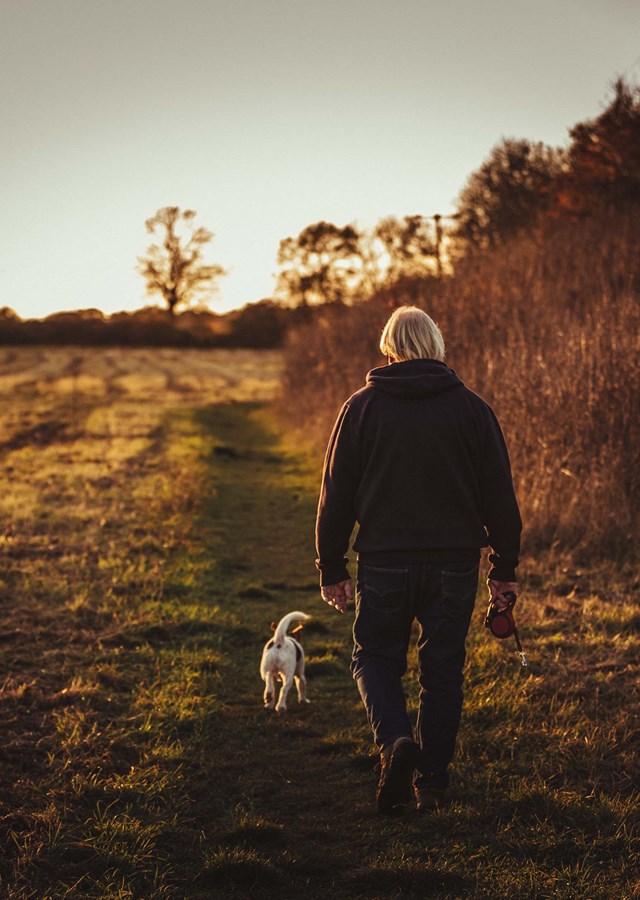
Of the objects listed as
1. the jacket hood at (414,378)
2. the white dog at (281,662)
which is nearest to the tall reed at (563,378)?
the white dog at (281,662)

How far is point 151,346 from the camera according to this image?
62.4m

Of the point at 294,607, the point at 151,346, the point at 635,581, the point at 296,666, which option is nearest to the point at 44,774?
the point at 296,666

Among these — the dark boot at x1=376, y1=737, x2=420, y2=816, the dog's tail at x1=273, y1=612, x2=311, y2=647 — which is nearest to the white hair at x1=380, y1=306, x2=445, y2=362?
the dark boot at x1=376, y1=737, x2=420, y2=816

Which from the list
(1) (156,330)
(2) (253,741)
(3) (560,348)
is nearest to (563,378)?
(3) (560,348)

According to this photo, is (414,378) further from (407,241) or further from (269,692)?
(407,241)

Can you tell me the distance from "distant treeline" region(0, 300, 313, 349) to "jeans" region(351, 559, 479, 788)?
57.6 m

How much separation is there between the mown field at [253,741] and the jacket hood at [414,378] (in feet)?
6.30

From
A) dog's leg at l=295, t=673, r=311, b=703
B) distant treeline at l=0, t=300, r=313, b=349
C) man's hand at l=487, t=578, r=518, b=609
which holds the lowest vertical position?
dog's leg at l=295, t=673, r=311, b=703

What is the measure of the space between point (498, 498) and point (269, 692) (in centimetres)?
224

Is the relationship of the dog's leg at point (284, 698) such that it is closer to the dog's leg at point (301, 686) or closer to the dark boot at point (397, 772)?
the dog's leg at point (301, 686)

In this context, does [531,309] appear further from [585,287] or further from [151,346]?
[151,346]

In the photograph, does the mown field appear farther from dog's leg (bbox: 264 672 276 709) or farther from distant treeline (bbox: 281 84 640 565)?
distant treeline (bbox: 281 84 640 565)

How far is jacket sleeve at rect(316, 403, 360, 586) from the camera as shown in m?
3.78

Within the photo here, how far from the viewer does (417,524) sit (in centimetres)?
365
